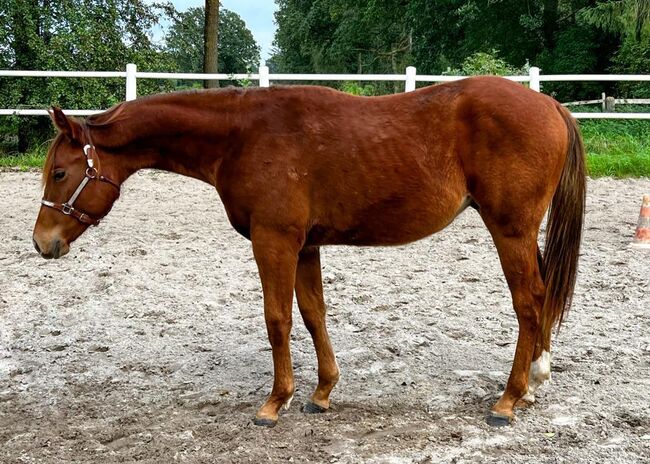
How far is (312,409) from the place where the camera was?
3.71 meters

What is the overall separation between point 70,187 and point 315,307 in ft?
4.74

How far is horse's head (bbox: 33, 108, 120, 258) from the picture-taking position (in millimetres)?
3520

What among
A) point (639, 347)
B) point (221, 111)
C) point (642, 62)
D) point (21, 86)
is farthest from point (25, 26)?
point (642, 62)

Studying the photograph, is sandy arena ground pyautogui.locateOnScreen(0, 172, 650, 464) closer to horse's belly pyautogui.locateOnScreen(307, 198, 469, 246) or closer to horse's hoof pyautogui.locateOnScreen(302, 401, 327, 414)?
horse's hoof pyautogui.locateOnScreen(302, 401, 327, 414)

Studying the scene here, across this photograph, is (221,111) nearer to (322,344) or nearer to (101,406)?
(322,344)

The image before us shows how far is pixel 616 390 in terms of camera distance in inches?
148

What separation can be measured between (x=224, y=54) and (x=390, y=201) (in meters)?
63.0

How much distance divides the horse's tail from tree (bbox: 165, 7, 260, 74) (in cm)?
1574

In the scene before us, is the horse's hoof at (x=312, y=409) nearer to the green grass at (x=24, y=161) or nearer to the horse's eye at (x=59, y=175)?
the horse's eye at (x=59, y=175)

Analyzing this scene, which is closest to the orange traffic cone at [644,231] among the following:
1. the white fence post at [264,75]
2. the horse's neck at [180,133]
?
the horse's neck at [180,133]

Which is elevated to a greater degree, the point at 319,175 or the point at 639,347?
the point at 319,175

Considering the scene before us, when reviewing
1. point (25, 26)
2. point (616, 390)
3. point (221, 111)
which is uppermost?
point (25, 26)

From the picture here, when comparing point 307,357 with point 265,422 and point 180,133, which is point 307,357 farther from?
point 180,133

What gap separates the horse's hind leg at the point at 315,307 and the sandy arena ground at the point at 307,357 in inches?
7.1
